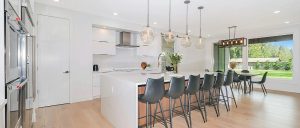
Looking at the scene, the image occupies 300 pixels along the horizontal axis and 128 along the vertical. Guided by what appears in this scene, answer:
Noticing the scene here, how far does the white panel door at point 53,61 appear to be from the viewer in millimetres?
4012

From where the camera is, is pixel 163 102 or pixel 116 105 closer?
pixel 116 105

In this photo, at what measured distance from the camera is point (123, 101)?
8.58 ft

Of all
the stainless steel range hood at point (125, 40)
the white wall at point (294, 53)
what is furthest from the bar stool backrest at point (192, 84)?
the white wall at point (294, 53)

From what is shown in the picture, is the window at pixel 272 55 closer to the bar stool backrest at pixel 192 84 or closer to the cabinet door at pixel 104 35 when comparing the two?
the bar stool backrest at pixel 192 84

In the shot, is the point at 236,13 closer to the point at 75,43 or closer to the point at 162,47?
the point at 162,47

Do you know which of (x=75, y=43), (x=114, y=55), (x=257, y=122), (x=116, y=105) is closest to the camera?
(x=116, y=105)

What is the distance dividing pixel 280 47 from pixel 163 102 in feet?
20.7

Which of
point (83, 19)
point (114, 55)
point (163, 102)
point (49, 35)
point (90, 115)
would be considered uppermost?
point (83, 19)

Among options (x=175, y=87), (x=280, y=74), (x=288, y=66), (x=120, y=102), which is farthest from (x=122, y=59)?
(x=288, y=66)

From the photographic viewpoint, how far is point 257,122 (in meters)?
3.08

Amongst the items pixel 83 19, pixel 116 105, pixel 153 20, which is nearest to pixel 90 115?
pixel 116 105

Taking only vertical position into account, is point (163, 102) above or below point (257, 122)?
above

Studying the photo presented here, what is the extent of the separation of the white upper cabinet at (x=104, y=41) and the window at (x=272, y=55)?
6188 millimetres

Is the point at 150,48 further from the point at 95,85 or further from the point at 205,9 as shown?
the point at 205,9
